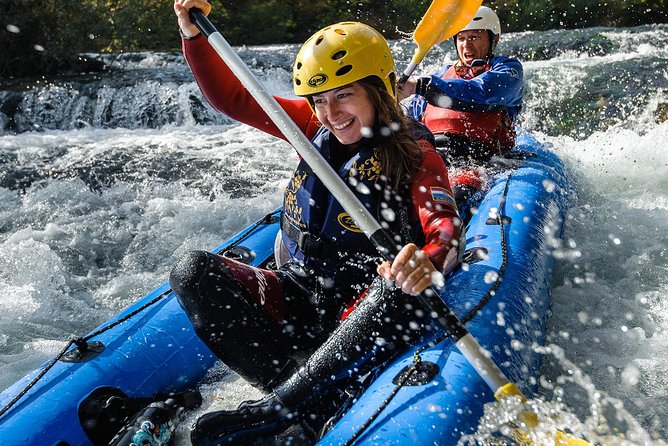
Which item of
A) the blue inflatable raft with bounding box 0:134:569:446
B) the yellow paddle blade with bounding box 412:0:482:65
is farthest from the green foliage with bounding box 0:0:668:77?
the blue inflatable raft with bounding box 0:134:569:446

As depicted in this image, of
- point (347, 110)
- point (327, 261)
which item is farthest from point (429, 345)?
point (347, 110)

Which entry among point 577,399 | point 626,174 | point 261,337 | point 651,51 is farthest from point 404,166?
point 651,51

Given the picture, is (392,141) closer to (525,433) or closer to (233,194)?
(525,433)

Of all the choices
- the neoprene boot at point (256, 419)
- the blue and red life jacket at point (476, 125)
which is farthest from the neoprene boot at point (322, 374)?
the blue and red life jacket at point (476, 125)

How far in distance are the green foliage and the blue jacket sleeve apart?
8.25 m

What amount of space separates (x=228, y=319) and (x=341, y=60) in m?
0.94

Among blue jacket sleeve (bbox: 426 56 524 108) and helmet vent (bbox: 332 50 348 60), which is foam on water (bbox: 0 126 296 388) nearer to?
blue jacket sleeve (bbox: 426 56 524 108)

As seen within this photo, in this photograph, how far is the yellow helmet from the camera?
7.47ft

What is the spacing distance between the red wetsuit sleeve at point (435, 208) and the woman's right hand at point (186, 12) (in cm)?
93

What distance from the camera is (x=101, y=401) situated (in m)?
2.41

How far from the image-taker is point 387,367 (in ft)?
7.27

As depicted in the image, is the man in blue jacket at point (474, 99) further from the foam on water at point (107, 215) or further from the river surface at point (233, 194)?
the foam on water at point (107, 215)

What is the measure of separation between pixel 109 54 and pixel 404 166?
1027 centimetres

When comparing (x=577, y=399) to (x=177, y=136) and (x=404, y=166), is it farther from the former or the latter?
(x=177, y=136)
